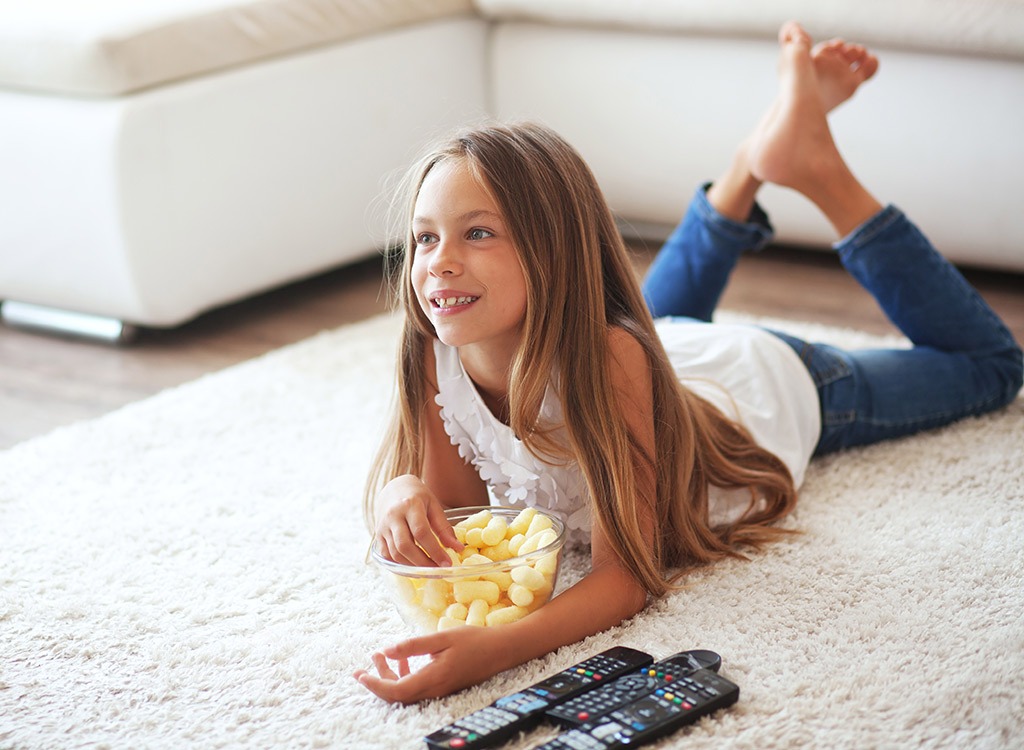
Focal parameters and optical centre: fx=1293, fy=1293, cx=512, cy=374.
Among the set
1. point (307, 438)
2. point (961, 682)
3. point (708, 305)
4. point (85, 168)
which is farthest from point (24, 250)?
point (961, 682)

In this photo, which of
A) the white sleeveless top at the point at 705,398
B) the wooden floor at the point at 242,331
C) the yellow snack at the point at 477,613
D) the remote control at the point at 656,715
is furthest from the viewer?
the wooden floor at the point at 242,331

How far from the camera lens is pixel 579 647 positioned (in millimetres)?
1019

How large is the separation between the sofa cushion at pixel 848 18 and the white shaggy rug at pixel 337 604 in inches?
24.0

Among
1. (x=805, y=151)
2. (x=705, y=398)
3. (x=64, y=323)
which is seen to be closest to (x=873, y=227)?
(x=805, y=151)

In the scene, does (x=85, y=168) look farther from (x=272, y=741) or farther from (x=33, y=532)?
(x=272, y=741)

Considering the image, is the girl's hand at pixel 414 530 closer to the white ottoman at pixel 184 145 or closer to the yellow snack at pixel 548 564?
the yellow snack at pixel 548 564

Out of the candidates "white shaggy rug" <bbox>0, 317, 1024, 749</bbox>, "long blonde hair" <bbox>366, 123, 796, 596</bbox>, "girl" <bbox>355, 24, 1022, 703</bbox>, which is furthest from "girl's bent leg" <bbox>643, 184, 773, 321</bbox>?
"long blonde hair" <bbox>366, 123, 796, 596</bbox>

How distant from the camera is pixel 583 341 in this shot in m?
1.07

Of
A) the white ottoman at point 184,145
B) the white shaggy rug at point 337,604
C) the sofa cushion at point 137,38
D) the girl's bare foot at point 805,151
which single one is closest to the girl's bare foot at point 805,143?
the girl's bare foot at point 805,151

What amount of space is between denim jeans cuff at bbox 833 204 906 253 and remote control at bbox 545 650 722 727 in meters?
0.64

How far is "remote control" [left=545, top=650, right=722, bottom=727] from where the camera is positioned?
888 millimetres

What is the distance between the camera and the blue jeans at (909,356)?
4.60ft

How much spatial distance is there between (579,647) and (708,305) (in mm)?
674

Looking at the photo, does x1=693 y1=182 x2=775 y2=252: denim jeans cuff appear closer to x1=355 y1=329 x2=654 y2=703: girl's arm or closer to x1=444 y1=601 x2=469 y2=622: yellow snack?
x1=355 y1=329 x2=654 y2=703: girl's arm
